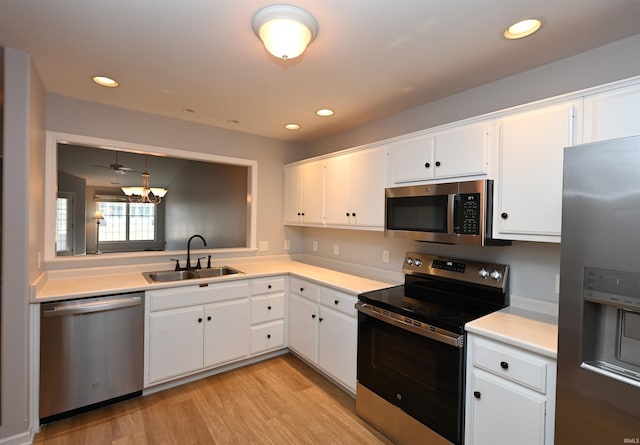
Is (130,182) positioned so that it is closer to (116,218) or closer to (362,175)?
(116,218)

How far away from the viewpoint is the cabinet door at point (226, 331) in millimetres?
2740

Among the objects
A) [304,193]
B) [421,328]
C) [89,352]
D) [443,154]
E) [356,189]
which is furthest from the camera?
[304,193]

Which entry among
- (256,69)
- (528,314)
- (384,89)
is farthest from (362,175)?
(528,314)

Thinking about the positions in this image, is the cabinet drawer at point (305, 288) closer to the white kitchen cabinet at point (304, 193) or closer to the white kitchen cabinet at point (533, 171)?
the white kitchen cabinet at point (304, 193)

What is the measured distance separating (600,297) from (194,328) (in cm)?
270

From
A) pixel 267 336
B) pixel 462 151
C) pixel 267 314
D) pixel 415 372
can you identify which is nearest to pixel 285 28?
pixel 462 151

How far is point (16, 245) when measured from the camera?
6.22ft

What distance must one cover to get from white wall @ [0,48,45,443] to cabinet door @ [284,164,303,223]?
7.42 feet

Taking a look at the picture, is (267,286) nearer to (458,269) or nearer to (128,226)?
(458,269)

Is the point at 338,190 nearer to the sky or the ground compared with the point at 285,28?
nearer to the ground

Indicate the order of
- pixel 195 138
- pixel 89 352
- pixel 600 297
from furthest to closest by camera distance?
pixel 195 138, pixel 89 352, pixel 600 297

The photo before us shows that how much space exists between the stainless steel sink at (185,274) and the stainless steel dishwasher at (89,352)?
0.50 meters

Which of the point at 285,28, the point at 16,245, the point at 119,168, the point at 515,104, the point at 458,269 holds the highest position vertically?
the point at 285,28

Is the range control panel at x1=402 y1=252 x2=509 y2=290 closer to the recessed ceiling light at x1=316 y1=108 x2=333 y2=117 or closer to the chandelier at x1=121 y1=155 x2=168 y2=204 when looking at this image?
the recessed ceiling light at x1=316 y1=108 x2=333 y2=117
